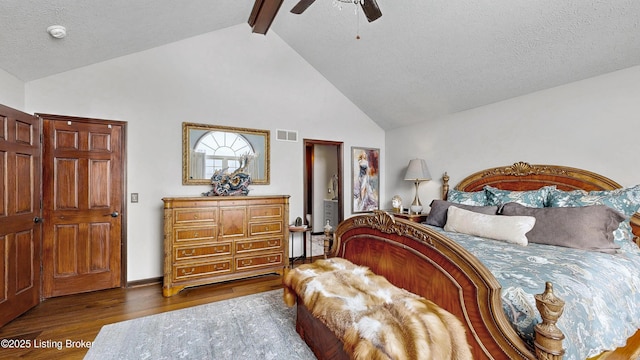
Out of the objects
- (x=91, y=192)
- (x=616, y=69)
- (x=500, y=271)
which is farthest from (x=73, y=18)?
(x=616, y=69)

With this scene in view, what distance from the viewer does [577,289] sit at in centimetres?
141

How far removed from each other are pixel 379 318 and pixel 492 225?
5.39 feet

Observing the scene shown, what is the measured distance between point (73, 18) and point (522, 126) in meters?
4.78

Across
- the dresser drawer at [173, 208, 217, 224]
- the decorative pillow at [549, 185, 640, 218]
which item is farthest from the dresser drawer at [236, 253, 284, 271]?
the decorative pillow at [549, 185, 640, 218]

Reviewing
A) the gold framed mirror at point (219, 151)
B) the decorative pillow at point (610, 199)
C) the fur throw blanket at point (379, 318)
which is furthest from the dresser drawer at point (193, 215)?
the decorative pillow at point (610, 199)

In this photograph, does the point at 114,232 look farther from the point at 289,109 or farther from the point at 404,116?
the point at 404,116

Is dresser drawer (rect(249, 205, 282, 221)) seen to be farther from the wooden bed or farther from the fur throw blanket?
the fur throw blanket

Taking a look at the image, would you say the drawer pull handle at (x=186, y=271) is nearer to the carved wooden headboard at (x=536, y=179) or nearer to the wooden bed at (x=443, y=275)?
the wooden bed at (x=443, y=275)

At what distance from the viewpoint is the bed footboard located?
3.76 feet

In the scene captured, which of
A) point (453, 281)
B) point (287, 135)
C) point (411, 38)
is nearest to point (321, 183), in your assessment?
point (287, 135)

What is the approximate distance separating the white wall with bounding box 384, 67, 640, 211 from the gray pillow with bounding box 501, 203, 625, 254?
806 millimetres

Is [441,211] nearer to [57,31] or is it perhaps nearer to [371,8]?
[371,8]

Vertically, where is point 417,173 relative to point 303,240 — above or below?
above

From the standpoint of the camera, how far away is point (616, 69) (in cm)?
260
